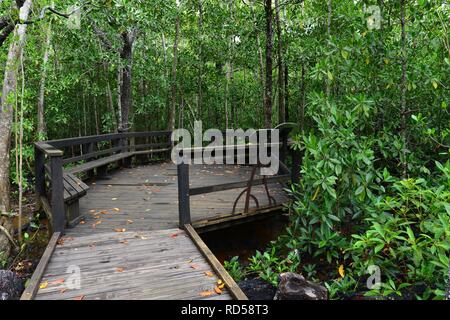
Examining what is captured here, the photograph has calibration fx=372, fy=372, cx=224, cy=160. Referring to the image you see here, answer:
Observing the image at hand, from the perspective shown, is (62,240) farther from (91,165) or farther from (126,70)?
(126,70)

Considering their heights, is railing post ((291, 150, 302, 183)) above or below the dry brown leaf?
above

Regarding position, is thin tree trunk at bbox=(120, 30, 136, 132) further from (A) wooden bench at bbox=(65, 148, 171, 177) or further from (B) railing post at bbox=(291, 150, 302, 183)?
(B) railing post at bbox=(291, 150, 302, 183)

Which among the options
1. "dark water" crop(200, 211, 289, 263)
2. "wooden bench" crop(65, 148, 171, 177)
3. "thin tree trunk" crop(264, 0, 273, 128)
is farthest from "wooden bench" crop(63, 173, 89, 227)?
"thin tree trunk" crop(264, 0, 273, 128)

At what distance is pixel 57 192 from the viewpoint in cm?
457

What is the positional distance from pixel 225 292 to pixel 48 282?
5.33 ft

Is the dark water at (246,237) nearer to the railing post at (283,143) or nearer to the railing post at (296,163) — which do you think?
the railing post at (296,163)

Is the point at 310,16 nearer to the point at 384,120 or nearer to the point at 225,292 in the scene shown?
the point at 384,120

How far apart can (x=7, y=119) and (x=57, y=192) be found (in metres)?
1.82

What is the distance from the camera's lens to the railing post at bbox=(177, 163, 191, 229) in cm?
477

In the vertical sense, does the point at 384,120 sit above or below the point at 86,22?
below

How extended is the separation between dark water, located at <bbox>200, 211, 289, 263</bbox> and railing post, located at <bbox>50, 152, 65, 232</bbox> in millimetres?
2224
